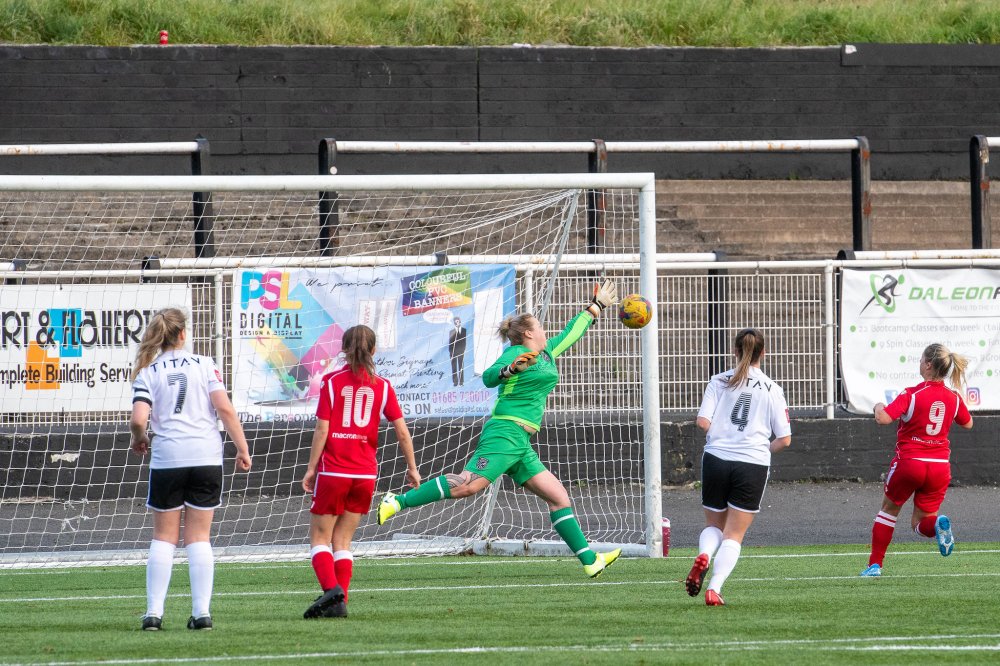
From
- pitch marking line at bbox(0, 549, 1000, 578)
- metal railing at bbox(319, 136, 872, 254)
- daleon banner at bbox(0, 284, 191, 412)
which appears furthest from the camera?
metal railing at bbox(319, 136, 872, 254)

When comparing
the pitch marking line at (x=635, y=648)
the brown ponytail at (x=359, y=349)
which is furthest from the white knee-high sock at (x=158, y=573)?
the brown ponytail at (x=359, y=349)

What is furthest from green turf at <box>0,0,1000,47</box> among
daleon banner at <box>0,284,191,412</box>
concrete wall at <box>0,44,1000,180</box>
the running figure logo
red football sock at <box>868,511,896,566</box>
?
red football sock at <box>868,511,896,566</box>

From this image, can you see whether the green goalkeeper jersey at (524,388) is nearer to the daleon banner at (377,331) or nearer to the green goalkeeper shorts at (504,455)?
the green goalkeeper shorts at (504,455)

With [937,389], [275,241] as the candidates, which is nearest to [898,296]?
[937,389]

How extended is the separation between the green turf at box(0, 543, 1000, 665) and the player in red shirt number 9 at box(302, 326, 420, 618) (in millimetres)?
430

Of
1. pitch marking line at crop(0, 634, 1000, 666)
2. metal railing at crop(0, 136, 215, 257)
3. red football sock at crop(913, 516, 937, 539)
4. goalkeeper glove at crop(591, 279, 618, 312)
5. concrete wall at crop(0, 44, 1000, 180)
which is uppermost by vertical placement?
concrete wall at crop(0, 44, 1000, 180)

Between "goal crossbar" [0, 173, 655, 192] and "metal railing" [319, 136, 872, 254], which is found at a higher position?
"metal railing" [319, 136, 872, 254]

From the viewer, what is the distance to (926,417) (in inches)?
356

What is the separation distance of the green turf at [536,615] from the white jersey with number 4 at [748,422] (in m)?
0.84

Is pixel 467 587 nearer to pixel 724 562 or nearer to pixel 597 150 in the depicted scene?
pixel 724 562

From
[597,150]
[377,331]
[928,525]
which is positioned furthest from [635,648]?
[597,150]

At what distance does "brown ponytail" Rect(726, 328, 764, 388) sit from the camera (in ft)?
24.9

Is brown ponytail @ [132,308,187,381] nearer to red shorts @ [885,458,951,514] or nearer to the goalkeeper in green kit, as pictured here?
the goalkeeper in green kit

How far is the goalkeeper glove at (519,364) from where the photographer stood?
822 centimetres
